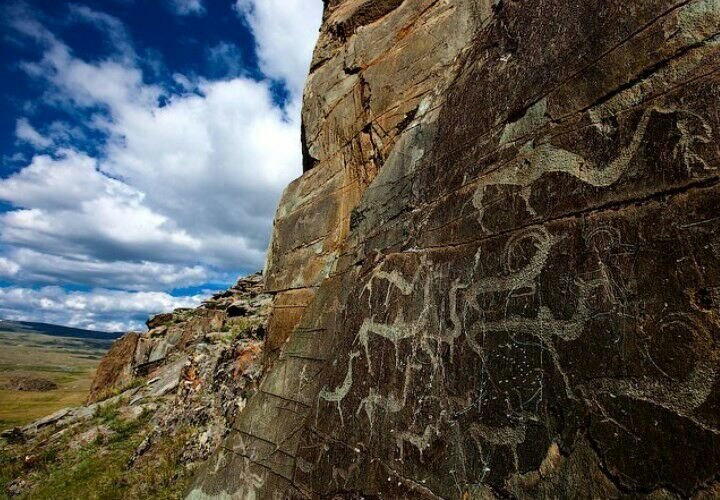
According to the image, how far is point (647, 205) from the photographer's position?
9.00 ft

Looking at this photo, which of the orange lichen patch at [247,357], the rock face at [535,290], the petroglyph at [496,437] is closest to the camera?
the rock face at [535,290]

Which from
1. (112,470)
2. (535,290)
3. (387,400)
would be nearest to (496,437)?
(535,290)

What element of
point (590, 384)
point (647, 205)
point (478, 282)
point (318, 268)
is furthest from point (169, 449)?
point (647, 205)

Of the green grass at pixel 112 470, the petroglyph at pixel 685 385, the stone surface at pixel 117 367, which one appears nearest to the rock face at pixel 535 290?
the petroglyph at pixel 685 385

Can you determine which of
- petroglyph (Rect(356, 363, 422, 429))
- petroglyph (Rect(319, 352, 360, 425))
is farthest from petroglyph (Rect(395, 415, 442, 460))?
petroglyph (Rect(319, 352, 360, 425))

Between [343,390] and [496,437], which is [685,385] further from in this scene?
[343,390]

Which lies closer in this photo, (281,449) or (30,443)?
(281,449)

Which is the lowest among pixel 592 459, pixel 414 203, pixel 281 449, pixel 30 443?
pixel 30 443

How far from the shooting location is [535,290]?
127 inches

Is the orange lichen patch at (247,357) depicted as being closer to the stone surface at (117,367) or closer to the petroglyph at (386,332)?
the petroglyph at (386,332)

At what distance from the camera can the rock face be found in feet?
8.07

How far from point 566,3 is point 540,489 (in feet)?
13.6

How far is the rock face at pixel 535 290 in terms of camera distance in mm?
2461

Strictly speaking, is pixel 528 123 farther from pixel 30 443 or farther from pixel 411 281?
pixel 30 443
